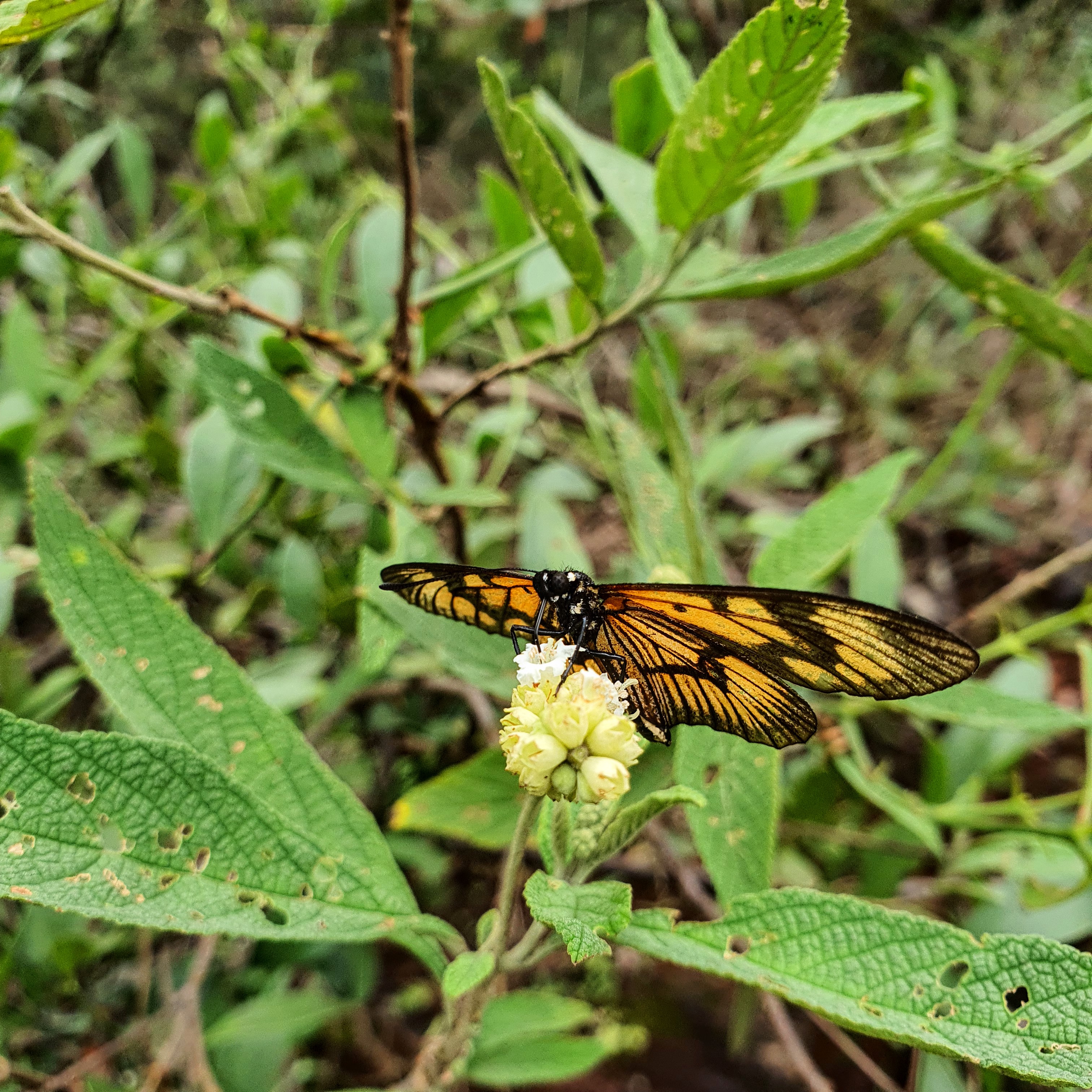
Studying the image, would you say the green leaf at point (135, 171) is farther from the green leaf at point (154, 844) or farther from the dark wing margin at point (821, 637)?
the dark wing margin at point (821, 637)

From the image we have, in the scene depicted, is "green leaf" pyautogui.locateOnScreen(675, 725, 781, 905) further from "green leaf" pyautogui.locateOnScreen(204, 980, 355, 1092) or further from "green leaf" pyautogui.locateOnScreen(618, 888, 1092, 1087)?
"green leaf" pyautogui.locateOnScreen(204, 980, 355, 1092)

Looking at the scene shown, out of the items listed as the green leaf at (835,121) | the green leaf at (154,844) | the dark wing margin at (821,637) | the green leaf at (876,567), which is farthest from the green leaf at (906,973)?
the green leaf at (835,121)

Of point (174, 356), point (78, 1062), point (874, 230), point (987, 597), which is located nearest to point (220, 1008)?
point (78, 1062)

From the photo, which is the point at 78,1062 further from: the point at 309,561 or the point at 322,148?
the point at 322,148

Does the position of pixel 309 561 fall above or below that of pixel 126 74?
below

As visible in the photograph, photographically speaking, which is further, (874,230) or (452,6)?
(452,6)

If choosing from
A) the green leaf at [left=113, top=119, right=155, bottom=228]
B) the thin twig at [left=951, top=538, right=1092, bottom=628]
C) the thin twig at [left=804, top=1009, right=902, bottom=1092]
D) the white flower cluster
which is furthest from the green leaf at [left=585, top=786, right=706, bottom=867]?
the green leaf at [left=113, top=119, right=155, bottom=228]
